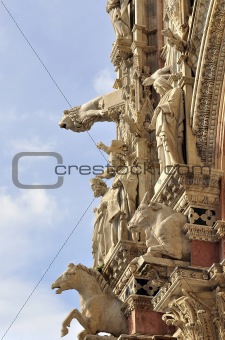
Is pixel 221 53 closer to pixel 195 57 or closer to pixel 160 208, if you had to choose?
pixel 195 57

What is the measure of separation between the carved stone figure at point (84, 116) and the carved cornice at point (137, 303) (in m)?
4.71

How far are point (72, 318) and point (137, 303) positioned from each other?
0.95 metres

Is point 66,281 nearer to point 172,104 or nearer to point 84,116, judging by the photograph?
point 172,104

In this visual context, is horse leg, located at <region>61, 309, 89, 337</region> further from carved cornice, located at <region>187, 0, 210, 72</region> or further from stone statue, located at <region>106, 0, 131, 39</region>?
stone statue, located at <region>106, 0, 131, 39</region>

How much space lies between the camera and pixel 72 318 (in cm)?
1658

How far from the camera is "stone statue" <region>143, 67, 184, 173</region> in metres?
16.7

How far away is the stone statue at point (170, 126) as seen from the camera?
54.9ft

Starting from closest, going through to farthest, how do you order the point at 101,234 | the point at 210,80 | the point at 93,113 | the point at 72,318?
the point at 72,318
the point at 210,80
the point at 101,234
the point at 93,113

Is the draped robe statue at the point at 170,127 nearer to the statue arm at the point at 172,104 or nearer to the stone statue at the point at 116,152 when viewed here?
the statue arm at the point at 172,104

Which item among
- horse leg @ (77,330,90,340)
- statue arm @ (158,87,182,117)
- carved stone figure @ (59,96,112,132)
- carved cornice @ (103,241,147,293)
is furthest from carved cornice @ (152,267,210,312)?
carved stone figure @ (59,96,112,132)

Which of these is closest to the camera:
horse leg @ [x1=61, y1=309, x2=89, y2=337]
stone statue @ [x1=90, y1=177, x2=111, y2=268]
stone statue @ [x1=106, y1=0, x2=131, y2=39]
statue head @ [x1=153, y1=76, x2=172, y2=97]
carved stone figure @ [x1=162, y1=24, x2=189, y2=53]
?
horse leg @ [x1=61, y1=309, x2=89, y2=337]

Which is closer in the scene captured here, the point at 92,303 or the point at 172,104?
the point at 92,303

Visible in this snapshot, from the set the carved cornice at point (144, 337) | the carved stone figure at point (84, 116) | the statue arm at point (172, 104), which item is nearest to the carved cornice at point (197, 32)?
the statue arm at point (172, 104)

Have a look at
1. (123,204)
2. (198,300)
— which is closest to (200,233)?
(198,300)
